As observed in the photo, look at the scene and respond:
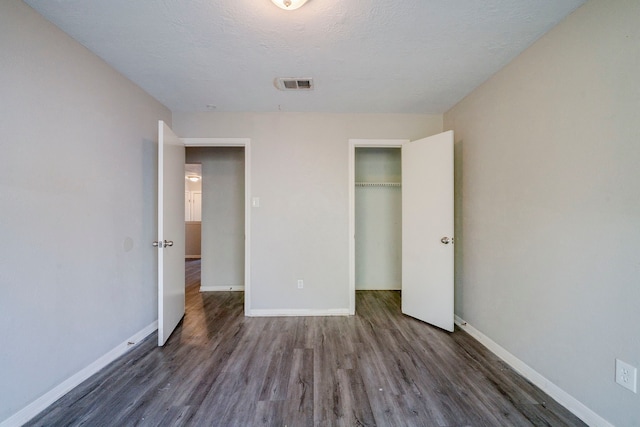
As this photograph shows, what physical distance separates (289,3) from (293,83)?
2.99 ft

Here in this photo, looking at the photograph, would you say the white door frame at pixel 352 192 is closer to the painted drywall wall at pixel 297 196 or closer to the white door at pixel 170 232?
the painted drywall wall at pixel 297 196

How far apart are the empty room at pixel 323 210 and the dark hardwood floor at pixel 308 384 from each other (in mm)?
16

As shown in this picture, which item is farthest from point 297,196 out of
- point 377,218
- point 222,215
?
point 222,215

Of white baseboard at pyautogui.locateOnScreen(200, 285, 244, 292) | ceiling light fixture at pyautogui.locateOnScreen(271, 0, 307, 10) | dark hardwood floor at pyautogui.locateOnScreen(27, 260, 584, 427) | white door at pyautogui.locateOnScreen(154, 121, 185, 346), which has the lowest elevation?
dark hardwood floor at pyautogui.locateOnScreen(27, 260, 584, 427)

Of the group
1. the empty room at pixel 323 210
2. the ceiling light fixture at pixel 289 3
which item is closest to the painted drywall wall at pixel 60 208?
the empty room at pixel 323 210

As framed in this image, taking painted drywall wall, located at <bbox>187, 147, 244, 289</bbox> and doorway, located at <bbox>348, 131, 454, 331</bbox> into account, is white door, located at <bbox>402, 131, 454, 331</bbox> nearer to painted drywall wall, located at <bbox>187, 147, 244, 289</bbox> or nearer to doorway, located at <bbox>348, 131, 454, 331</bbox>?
doorway, located at <bbox>348, 131, 454, 331</bbox>

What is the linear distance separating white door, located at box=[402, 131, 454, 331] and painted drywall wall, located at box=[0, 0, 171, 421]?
2.78m

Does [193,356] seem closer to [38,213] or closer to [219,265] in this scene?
[38,213]

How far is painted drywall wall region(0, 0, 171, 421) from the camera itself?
52.1 inches

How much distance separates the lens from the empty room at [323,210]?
1.34 meters

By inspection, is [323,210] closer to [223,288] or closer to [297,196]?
[297,196]

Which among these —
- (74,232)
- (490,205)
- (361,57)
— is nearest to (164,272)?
(74,232)

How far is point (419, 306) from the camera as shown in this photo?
105 inches

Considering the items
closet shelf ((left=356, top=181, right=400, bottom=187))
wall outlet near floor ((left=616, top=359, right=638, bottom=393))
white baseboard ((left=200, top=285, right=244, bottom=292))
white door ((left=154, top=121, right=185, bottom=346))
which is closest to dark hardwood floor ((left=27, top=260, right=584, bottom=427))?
white door ((left=154, top=121, right=185, bottom=346))
